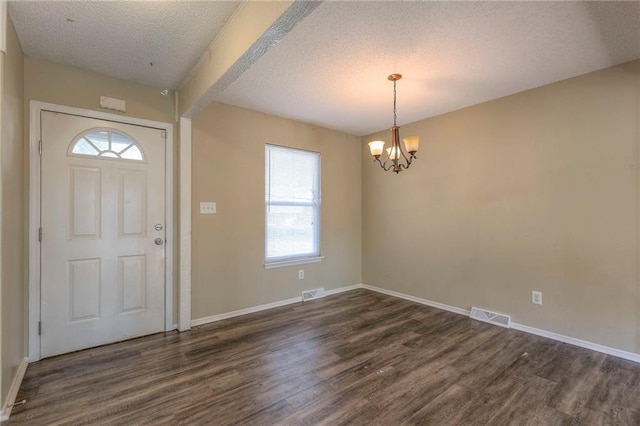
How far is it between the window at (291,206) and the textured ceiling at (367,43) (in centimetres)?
101

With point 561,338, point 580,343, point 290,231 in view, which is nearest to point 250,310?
point 290,231

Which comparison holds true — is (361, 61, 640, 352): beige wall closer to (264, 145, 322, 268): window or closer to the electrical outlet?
the electrical outlet

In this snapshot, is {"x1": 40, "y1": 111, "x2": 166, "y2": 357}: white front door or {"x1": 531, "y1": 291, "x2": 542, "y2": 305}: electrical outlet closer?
{"x1": 40, "y1": 111, "x2": 166, "y2": 357}: white front door

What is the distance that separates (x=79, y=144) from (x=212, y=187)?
1.19 metres

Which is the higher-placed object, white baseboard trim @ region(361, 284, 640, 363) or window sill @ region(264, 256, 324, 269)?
window sill @ region(264, 256, 324, 269)

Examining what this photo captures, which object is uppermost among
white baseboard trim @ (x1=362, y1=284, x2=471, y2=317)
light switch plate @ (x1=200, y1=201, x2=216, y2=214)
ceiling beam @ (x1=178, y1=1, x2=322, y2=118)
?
ceiling beam @ (x1=178, y1=1, x2=322, y2=118)

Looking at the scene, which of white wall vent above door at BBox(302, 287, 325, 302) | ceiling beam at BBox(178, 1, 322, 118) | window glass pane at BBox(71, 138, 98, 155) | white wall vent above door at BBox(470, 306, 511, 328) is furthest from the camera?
white wall vent above door at BBox(302, 287, 325, 302)

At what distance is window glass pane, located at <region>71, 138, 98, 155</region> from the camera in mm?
2549

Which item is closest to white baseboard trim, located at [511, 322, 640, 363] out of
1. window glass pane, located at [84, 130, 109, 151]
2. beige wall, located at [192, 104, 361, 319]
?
beige wall, located at [192, 104, 361, 319]

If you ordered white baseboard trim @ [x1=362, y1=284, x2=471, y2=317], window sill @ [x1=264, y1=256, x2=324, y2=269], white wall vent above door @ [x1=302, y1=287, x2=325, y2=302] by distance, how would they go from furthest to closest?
white wall vent above door @ [x1=302, y1=287, x2=325, y2=302] → window sill @ [x1=264, y1=256, x2=324, y2=269] → white baseboard trim @ [x1=362, y1=284, x2=471, y2=317]

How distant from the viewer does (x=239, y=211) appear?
3486 millimetres

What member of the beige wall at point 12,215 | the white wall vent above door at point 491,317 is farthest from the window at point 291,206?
the beige wall at point 12,215

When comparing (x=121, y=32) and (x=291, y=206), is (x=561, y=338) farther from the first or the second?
(x=121, y=32)

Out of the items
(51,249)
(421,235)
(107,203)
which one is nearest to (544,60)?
(421,235)
